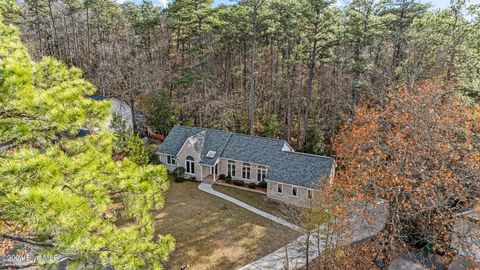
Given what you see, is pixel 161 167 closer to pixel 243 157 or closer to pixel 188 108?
pixel 243 157

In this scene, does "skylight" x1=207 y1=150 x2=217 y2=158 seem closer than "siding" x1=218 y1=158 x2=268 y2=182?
No

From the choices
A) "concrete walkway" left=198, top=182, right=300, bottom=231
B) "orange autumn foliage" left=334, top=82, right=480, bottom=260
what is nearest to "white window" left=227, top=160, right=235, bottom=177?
"concrete walkway" left=198, top=182, right=300, bottom=231

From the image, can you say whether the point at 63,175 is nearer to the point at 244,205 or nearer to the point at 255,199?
the point at 244,205

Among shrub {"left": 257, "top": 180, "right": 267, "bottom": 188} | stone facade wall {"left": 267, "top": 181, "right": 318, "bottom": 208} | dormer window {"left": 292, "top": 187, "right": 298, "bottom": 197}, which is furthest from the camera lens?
shrub {"left": 257, "top": 180, "right": 267, "bottom": 188}

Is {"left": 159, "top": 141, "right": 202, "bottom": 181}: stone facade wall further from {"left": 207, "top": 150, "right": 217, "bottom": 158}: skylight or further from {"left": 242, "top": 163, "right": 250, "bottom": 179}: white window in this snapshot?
{"left": 242, "top": 163, "right": 250, "bottom": 179}: white window

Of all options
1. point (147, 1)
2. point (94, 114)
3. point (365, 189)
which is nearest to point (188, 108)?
point (147, 1)

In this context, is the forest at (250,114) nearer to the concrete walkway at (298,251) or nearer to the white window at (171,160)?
the concrete walkway at (298,251)
